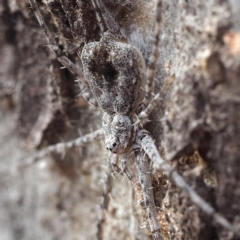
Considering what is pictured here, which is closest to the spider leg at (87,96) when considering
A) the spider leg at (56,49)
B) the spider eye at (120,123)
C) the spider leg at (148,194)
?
the spider leg at (56,49)

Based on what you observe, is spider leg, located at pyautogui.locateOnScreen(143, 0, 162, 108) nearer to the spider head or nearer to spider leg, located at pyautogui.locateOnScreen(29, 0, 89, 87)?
the spider head

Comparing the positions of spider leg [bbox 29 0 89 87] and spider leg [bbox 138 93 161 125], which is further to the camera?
spider leg [bbox 29 0 89 87]

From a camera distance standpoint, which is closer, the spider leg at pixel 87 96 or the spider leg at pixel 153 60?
the spider leg at pixel 153 60

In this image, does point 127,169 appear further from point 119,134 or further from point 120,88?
point 120,88

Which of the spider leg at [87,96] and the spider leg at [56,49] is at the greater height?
the spider leg at [56,49]

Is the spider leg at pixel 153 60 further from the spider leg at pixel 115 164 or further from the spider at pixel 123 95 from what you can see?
the spider leg at pixel 115 164

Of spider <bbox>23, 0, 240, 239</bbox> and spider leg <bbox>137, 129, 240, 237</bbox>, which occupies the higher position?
spider <bbox>23, 0, 240, 239</bbox>

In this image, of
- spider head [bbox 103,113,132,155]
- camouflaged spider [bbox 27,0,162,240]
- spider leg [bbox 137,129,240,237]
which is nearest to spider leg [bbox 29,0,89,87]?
camouflaged spider [bbox 27,0,162,240]

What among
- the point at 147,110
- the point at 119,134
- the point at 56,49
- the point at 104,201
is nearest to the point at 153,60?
the point at 147,110

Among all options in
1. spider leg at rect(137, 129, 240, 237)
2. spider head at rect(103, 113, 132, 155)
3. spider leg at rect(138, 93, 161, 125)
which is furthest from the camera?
spider head at rect(103, 113, 132, 155)
